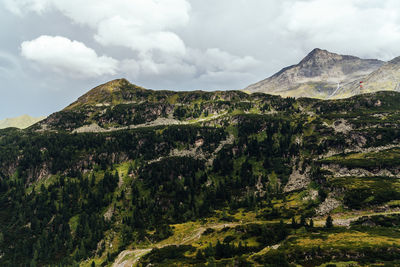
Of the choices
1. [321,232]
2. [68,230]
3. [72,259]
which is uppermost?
[321,232]

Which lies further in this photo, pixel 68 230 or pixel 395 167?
pixel 68 230

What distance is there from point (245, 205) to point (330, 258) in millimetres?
125817

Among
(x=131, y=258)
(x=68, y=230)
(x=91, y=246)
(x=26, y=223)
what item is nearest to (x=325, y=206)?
(x=131, y=258)

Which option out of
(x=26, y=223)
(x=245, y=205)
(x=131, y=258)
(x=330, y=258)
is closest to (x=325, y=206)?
(x=245, y=205)

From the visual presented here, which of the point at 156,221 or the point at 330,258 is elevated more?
the point at 330,258

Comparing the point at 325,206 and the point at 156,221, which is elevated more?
the point at 325,206

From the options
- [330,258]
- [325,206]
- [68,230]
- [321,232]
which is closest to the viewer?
[330,258]

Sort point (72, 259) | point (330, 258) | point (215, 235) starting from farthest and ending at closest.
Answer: point (72, 259) < point (215, 235) < point (330, 258)

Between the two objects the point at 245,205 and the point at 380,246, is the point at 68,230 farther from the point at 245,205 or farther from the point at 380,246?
the point at 380,246

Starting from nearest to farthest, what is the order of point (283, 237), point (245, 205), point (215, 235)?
point (283, 237), point (215, 235), point (245, 205)

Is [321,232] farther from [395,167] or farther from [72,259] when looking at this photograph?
[72,259]

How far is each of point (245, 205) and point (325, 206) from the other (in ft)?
227

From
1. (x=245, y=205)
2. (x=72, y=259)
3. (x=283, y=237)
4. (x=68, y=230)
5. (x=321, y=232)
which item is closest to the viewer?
(x=321, y=232)

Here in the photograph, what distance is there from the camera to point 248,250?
10381 centimetres
